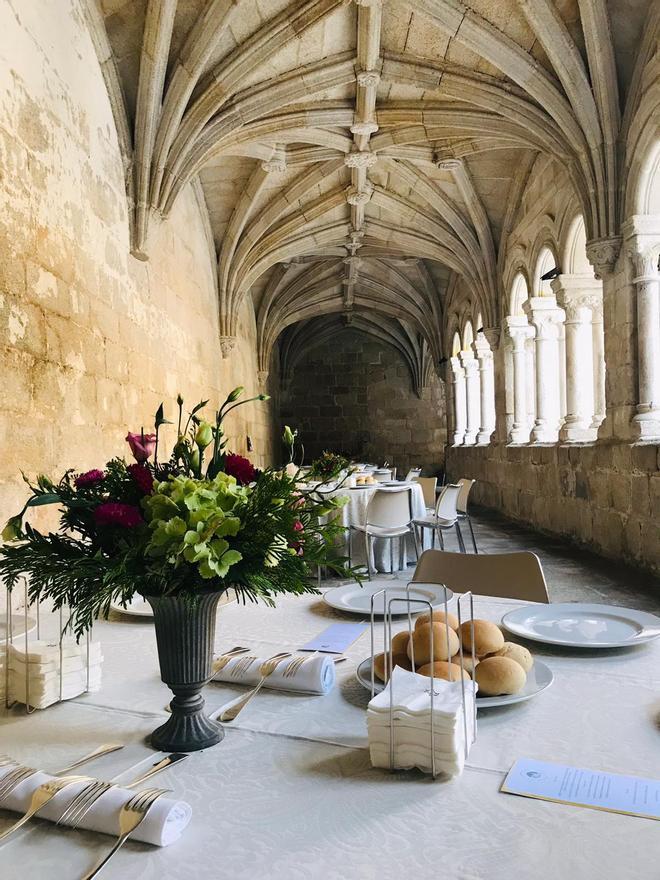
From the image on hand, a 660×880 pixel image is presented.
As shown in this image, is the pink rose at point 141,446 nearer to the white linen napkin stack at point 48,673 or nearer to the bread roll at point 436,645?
the white linen napkin stack at point 48,673

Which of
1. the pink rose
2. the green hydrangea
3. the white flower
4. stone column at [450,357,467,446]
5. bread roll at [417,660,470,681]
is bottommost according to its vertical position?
bread roll at [417,660,470,681]

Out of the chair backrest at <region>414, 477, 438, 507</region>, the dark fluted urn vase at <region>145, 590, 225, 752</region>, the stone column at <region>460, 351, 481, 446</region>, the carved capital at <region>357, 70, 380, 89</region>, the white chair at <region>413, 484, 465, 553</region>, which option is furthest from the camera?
the stone column at <region>460, 351, 481, 446</region>

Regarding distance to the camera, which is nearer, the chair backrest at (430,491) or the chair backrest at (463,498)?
the chair backrest at (463,498)

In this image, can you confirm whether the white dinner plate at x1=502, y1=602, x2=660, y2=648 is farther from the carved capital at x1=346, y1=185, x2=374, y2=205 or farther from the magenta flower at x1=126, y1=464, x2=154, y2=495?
the carved capital at x1=346, y1=185, x2=374, y2=205

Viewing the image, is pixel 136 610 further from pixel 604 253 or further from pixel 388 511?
pixel 604 253

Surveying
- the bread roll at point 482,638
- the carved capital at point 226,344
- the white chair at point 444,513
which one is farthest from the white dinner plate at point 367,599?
the carved capital at point 226,344

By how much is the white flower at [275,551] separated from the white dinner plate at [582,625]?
2.17 feet

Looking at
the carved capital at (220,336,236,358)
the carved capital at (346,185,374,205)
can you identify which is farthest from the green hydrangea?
the carved capital at (220,336,236,358)

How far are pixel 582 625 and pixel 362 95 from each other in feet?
20.9

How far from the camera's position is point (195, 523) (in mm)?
930

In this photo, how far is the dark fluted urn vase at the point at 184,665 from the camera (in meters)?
0.99

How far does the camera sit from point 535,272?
820 centimetres

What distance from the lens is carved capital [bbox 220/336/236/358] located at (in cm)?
997

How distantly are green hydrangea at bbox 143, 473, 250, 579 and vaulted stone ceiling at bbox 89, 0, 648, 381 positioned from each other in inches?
211
